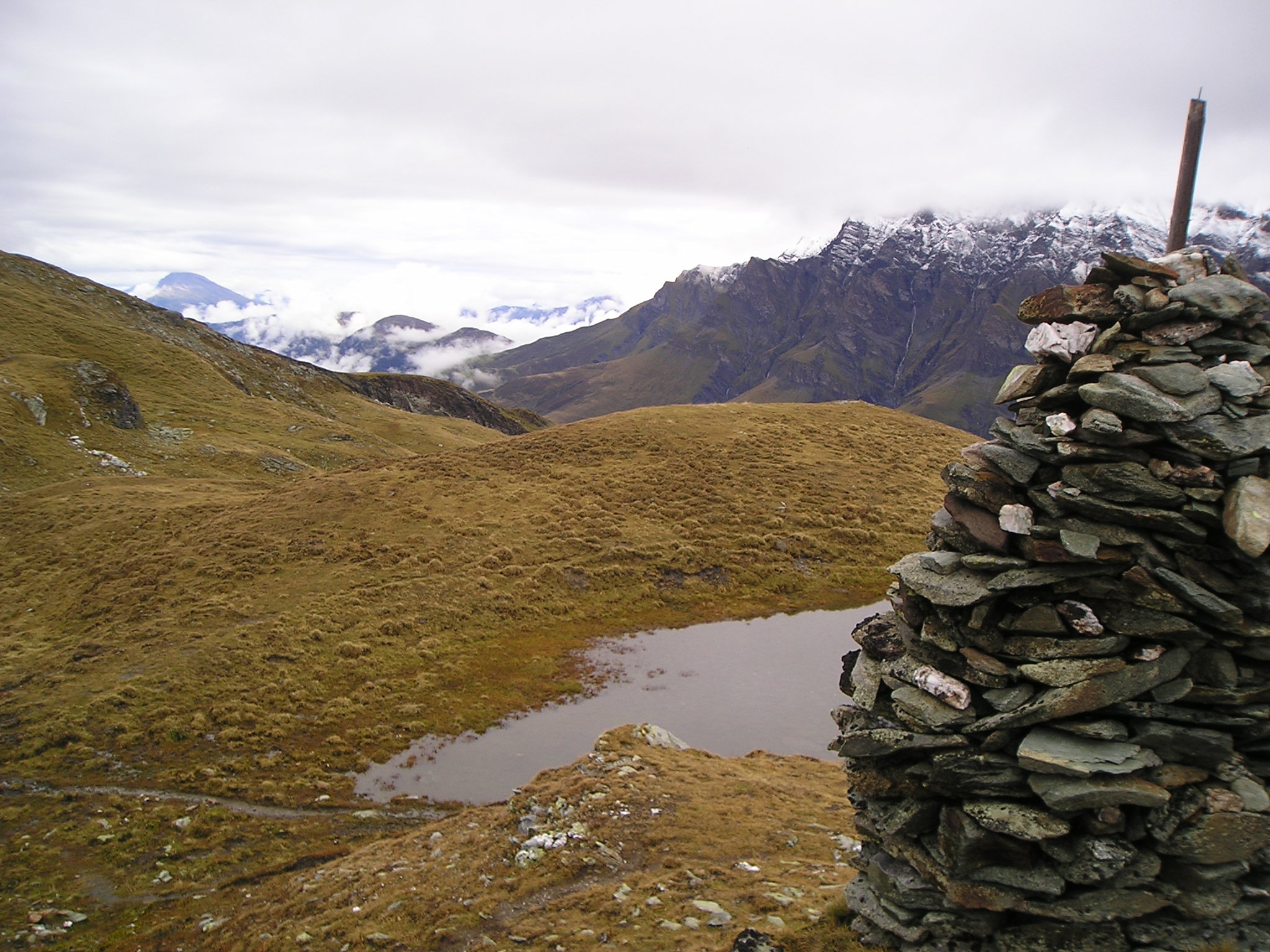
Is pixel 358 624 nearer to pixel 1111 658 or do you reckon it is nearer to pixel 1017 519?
pixel 1017 519

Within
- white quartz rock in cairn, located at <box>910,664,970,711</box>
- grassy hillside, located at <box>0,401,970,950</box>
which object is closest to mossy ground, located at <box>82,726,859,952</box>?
grassy hillside, located at <box>0,401,970,950</box>

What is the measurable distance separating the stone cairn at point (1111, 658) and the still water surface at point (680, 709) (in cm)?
1436

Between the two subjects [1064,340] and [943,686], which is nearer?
[943,686]

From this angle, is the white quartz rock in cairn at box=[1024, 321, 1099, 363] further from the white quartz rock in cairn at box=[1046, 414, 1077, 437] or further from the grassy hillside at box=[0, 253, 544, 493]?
the grassy hillside at box=[0, 253, 544, 493]

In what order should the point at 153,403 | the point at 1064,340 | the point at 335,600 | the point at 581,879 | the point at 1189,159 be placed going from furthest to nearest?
the point at 153,403 < the point at 335,600 < the point at 581,879 < the point at 1189,159 < the point at 1064,340

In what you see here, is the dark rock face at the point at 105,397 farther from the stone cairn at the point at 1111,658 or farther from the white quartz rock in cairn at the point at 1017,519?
the white quartz rock in cairn at the point at 1017,519

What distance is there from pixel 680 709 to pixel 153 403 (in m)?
107

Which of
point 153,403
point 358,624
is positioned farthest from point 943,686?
point 153,403

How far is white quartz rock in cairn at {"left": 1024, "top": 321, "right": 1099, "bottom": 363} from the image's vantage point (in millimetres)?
13578

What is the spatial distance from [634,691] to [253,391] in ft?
430

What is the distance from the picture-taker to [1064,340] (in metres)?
13.7

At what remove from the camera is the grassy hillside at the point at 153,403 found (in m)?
82.6

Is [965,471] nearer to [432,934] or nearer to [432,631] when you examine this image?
[432,934]

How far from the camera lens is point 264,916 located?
20547 millimetres
